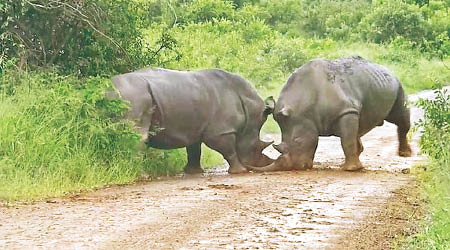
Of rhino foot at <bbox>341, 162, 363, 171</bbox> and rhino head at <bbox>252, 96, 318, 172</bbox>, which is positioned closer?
rhino foot at <bbox>341, 162, 363, 171</bbox>

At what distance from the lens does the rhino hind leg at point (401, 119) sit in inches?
511

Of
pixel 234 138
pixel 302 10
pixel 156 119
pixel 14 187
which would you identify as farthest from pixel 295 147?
pixel 302 10

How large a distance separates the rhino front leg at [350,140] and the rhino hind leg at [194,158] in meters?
1.77

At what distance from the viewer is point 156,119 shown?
10.9 m

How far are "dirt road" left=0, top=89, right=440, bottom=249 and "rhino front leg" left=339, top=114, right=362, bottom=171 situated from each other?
367mm

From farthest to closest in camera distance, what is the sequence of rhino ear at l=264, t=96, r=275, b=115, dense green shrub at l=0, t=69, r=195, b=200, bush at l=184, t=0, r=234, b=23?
bush at l=184, t=0, r=234, b=23 < rhino ear at l=264, t=96, r=275, b=115 < dense green shrub at l=0, t=69, r=195, b=200

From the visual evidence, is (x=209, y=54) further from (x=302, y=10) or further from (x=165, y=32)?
(x=302, y=10)

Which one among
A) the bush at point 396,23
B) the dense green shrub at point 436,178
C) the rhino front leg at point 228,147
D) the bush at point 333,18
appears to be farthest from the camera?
the bush at point 333,18

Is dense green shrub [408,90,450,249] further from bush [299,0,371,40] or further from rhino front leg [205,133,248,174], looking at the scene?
bush [299,0,371,40]

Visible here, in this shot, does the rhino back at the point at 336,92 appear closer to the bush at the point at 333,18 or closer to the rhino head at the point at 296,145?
the rhino head at the point at 296,145

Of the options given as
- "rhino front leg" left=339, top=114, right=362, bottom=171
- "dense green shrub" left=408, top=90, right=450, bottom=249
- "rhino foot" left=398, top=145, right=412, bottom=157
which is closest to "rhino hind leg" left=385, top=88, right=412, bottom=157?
"rhino foot" left=398, top=145, right=412, bottom=157

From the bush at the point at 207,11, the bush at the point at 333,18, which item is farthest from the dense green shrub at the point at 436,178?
the bush at the point at 333,18

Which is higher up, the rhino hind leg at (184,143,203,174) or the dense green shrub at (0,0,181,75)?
the dense green shrub at (0,0,181,75)

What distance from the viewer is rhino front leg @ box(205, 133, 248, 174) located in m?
11.5
